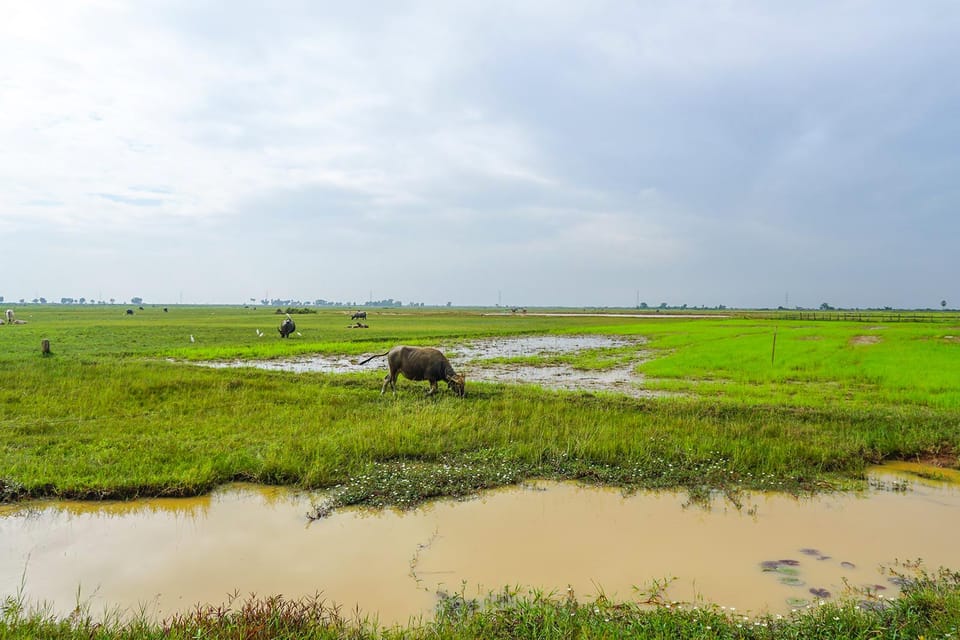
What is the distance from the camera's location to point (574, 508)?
18.3ft

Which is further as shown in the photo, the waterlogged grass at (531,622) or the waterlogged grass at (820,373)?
the waterlogged grass at (820,373)

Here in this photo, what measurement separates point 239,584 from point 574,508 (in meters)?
3.40

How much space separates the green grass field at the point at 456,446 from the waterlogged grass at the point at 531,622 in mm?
17

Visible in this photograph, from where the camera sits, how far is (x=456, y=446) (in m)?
7.42

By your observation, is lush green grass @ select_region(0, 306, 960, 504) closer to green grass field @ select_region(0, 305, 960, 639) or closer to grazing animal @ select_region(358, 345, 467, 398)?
green grass field @ select_region(0, 305, 960, 639)

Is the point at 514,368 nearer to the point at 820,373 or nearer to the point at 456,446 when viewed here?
the point at 820,373

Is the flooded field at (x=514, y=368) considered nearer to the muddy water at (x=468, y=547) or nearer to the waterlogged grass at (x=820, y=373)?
the waterlogged grass at (x=820, y=373)

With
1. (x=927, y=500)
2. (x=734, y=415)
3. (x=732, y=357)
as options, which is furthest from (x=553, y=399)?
(x=732, y=357)

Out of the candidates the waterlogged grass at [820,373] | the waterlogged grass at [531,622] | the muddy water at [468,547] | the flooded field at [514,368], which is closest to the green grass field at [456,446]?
the waterlogged grass at [531,622]

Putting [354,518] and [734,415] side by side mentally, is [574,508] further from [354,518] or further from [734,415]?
[734,415]

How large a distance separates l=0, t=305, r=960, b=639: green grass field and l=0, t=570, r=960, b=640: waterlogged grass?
17 mm

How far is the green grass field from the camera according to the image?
335 cm

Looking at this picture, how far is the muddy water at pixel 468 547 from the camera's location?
3.95 meters

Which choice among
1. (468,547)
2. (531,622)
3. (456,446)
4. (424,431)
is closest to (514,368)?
(424,431)
